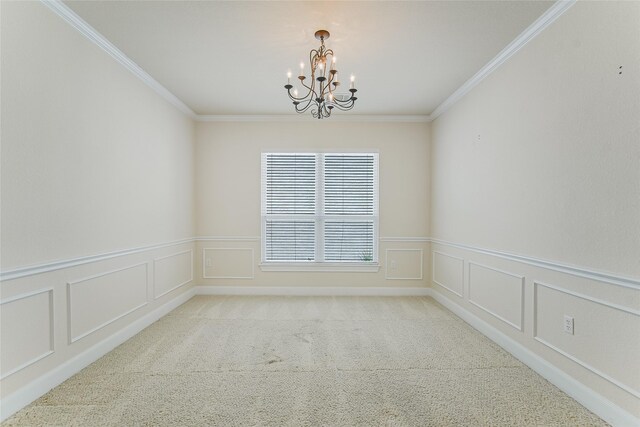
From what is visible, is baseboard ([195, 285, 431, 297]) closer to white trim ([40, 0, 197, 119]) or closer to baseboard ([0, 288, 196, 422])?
baseboard ([0, 288, 196, 422])

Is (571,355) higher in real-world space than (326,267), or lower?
lower

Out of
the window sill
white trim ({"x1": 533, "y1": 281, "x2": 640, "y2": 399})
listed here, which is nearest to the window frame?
the window sill

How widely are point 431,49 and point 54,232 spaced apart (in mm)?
3453

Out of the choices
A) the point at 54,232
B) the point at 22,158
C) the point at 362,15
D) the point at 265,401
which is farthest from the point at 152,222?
the point at 362,15

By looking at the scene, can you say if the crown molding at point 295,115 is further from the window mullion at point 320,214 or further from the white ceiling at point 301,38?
the window mullion at point 320,214

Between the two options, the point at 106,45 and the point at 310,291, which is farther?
the point at 310,291

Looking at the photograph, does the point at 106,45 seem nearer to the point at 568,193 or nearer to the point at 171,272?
the point at 171,272

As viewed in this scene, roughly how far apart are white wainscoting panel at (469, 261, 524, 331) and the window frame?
5.49 feet

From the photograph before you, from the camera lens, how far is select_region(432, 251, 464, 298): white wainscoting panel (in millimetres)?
4105

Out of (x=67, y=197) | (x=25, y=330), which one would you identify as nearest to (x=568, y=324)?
(x=25, y=330)

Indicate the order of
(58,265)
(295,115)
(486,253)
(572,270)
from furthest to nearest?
(295,115), (486,253), (58,265), (572,270)

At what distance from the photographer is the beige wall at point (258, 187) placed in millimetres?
5125

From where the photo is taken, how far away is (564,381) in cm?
238

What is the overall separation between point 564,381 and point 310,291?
3.36 m
